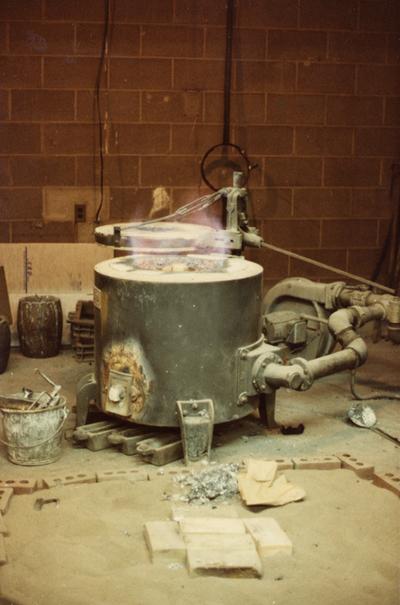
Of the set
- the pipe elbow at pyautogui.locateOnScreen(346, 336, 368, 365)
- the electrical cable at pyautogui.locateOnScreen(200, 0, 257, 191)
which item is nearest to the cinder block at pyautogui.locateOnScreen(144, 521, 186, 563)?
the pipe elbow at pyautogui.locateOnScreen(346, 336, 368, 365)

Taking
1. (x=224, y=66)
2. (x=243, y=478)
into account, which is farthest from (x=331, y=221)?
(x=243, y=478)

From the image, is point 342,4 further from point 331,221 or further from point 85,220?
point 85,220

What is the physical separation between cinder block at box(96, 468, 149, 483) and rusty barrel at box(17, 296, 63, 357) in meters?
2.42

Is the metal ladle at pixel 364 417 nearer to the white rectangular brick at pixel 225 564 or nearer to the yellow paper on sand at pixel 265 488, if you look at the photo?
the yellow paper on sand at pixel 265 488

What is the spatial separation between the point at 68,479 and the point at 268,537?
3.93 feet

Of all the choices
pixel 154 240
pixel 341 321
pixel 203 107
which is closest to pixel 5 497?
pixel 154 240

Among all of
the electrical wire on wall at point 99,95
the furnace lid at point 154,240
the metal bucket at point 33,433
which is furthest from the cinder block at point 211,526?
the electrical wire on wall at point 99,95

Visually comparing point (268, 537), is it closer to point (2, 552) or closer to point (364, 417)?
point (2, 552)

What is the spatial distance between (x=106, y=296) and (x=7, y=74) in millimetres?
3142

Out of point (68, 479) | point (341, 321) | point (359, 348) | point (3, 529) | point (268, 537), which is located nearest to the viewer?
point (268, 537)

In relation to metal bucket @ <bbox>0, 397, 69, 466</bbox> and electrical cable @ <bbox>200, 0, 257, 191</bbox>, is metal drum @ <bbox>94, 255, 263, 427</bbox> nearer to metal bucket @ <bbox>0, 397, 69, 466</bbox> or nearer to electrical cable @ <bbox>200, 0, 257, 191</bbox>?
metal bucket @ <bbox>0, 397, 69, 466</bbox>

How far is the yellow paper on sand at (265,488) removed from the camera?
4.71 m

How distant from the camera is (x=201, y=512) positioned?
462 cm

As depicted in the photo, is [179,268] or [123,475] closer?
[123,475]
